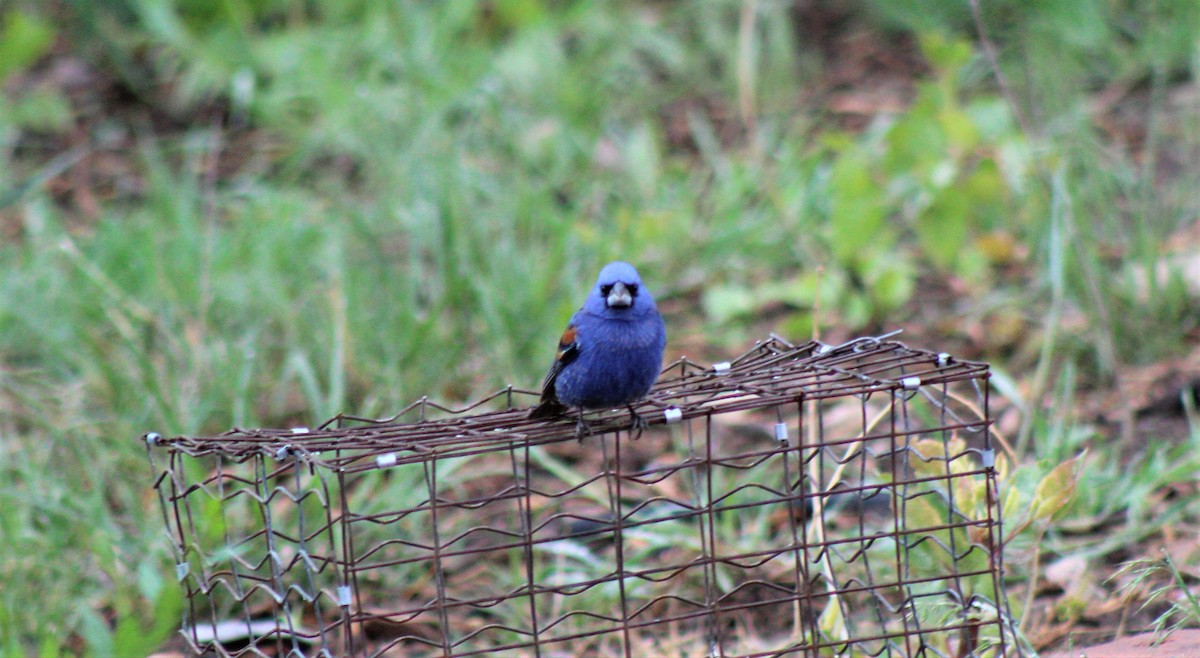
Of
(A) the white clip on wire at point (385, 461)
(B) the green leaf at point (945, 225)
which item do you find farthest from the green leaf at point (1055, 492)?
(B) the green leaf at point (945, 225)

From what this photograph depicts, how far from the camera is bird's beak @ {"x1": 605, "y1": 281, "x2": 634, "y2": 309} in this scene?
289 centimetres

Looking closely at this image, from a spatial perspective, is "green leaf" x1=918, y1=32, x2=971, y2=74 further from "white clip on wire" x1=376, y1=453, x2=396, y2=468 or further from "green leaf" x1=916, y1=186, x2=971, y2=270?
"white clip on wire" x1=376, y1=453, x2=396, y2=468

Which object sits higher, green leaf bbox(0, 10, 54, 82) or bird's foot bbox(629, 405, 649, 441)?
green leaf bbox(0, 10, 54, 82)

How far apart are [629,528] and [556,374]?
3.07 feet

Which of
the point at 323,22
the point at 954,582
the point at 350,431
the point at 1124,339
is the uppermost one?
the point at 323,22

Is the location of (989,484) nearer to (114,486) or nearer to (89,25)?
(114,486)

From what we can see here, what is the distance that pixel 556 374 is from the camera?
291cm

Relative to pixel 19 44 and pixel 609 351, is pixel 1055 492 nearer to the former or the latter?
pixel 609 351

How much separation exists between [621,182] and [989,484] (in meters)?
3.61

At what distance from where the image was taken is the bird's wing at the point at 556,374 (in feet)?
9.50

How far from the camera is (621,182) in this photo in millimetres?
5984

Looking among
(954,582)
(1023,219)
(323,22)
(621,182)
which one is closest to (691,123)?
(621,182)

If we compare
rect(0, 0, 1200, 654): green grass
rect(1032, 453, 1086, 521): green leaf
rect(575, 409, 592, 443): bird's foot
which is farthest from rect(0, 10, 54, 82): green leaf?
rect(1032, 453, 1086, 521): green leaf

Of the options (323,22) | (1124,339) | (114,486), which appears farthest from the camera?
(323,22)
